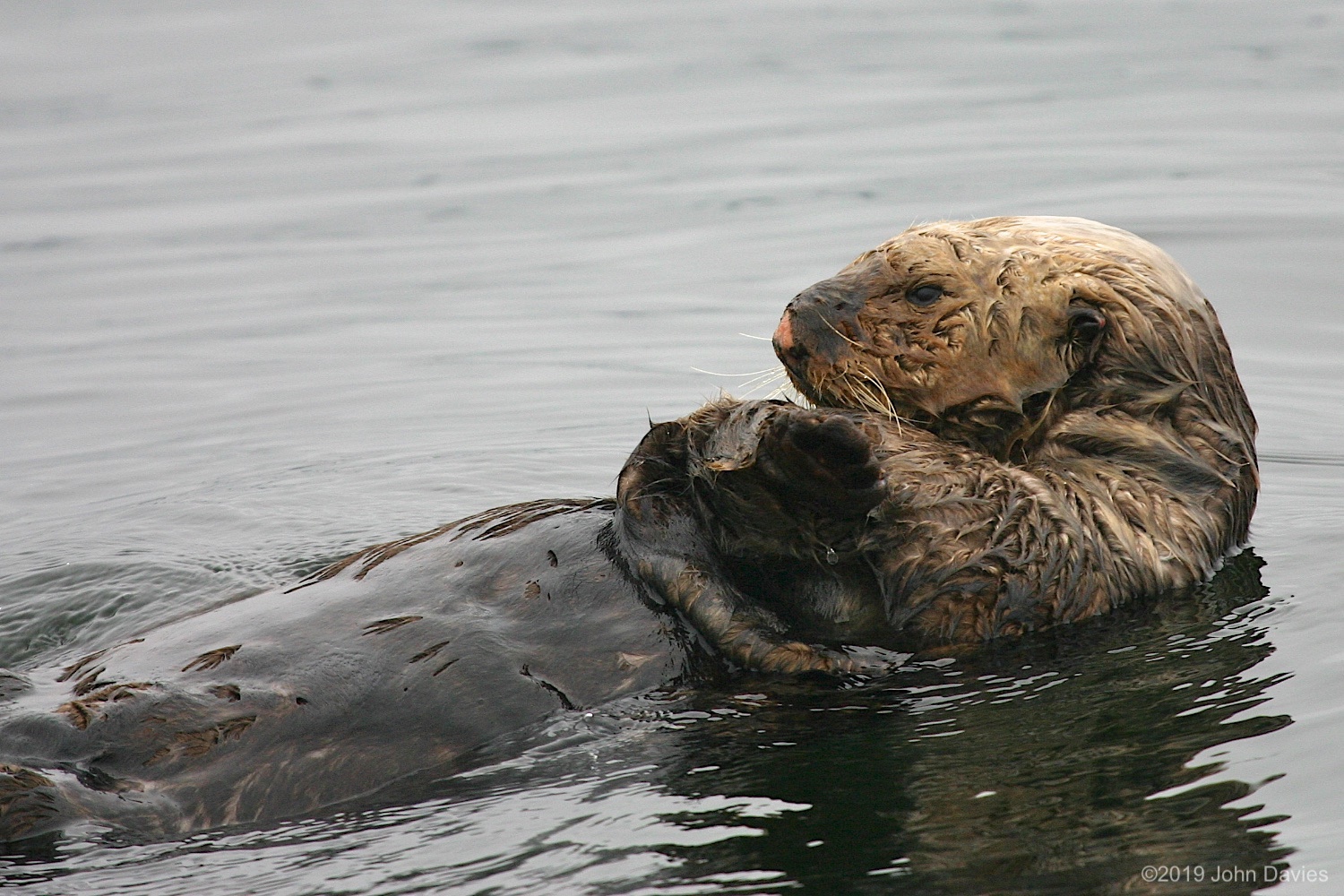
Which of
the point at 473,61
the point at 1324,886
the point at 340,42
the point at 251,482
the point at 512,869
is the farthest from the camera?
the point at 340,42

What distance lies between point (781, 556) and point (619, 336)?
17.2 ft

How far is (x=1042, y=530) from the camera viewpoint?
3859 millimetres

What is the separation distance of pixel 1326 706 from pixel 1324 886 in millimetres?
863

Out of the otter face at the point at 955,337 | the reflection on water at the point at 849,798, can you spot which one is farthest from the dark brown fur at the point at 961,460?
the reflection on water at the point at 849,798

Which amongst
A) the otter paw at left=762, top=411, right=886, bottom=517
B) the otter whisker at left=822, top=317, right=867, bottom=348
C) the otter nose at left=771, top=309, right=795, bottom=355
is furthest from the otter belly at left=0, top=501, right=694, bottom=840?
the otter whisker at left=822, top=317, right=867, bottom=348

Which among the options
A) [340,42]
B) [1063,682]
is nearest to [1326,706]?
[1063,682]

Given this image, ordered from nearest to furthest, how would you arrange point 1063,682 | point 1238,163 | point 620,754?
1. point 620,754
2. point 1063,682
3. point 1238,163

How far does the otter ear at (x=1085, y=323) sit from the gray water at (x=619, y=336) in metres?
0.72

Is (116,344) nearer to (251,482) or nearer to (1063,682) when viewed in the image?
(251,482)

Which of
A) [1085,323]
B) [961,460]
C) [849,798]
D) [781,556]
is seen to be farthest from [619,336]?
[849,798]

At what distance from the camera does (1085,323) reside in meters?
4.17

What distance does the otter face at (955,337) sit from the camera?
4.22 metres

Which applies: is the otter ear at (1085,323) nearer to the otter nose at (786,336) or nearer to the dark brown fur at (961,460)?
the dark brown fur at (961,460)

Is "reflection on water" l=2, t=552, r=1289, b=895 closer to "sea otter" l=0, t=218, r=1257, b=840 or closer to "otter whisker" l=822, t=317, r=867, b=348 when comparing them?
"sea otter" l=0, t=218, r=1257, b=840
